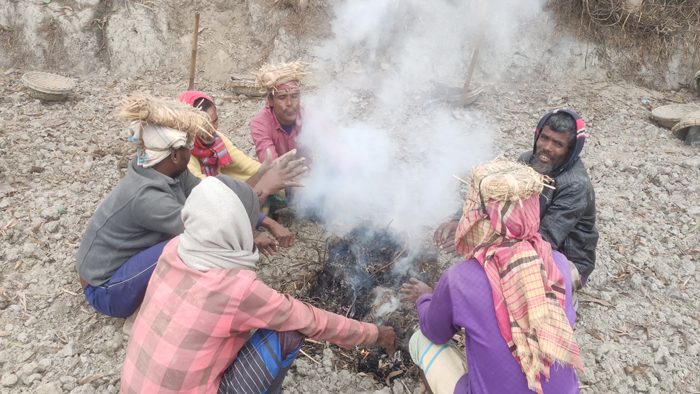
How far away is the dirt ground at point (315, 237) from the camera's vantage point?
2701 millimetres

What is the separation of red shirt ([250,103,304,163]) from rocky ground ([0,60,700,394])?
807 mm

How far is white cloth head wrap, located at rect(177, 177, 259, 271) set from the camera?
5.71 ft

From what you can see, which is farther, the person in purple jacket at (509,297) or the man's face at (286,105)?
the man's face at (286,105)

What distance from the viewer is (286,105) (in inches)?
145

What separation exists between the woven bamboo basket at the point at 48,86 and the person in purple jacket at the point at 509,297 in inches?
244

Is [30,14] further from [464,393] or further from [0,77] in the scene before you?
[464,393]

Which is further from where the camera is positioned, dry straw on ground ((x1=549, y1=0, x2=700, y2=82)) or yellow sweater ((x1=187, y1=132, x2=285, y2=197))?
dry straw on ground ((x1=549, y1=0, x2=700, y2=82))

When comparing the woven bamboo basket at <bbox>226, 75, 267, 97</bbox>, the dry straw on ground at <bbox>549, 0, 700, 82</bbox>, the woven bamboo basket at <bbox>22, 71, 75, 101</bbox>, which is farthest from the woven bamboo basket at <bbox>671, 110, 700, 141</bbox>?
the woven bamboo basket at <bbox>22, 71, 75, 101</bbox>

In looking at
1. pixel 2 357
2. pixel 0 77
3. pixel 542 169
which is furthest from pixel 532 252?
pixel 0 77

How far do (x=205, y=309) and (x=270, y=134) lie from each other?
234cm

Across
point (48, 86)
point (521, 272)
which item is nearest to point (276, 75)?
point (521, 272)

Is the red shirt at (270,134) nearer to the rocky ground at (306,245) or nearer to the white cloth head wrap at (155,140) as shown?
the rocky ground at (306,245)

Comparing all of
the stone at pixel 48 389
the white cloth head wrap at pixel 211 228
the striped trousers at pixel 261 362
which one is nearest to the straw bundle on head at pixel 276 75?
the white cloth head wrap at pixel 211 228

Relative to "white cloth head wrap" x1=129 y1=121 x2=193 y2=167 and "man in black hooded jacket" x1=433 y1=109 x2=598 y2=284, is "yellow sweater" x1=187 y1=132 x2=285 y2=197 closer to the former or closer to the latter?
"white cloth head wrap" x1=129 y1=121 x2=193 y2=167
